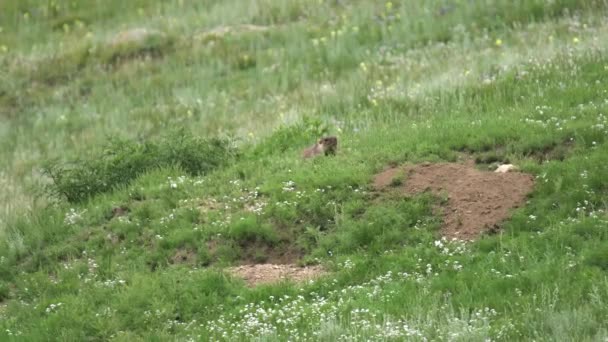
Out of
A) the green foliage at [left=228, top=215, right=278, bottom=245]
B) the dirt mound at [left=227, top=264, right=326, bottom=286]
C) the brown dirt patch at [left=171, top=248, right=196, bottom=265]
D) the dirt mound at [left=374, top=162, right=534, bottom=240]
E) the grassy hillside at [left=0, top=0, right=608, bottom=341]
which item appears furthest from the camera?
the green foliage at [left=228, top=215, right=278, bottom=245]

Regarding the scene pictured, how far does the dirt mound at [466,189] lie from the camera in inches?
334

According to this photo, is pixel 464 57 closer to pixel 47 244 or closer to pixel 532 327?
pixel 47 244

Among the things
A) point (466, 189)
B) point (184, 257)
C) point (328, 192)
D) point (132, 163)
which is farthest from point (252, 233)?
point (132, 163)

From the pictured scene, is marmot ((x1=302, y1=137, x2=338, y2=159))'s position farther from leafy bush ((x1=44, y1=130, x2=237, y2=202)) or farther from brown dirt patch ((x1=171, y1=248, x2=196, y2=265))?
brown dirt patch ((x1=171, y1=248, x2=196, y2=265))

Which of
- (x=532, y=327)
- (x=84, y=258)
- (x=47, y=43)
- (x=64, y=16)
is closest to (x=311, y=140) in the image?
(x=84, y=258)

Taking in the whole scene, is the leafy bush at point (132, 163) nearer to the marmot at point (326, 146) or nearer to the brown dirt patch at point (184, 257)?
the marmot at point (326, 146)

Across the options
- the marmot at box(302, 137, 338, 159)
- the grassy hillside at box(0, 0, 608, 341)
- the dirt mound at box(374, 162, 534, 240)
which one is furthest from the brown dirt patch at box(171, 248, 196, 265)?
the marmot at box(302, 137, 338, 159)

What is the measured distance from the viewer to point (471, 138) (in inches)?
396

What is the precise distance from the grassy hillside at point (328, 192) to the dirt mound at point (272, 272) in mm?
123

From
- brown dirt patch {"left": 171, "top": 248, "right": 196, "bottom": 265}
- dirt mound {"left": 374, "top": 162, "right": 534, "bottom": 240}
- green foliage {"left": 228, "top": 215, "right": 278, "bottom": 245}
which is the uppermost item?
dirt mound {"left": 374, "top": 162, "right": 534, "bottom": 240}

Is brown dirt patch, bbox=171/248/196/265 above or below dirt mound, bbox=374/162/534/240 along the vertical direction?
below

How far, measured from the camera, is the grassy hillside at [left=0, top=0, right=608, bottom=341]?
717 cm

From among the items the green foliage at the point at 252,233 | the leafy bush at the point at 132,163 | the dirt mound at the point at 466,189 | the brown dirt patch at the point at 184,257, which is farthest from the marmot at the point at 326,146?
the brown dirt patch at the point at 184,257

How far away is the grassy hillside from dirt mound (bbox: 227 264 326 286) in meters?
0.12
